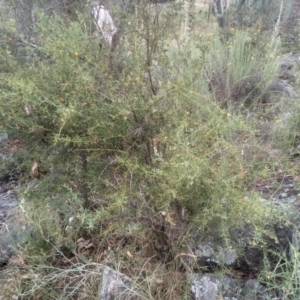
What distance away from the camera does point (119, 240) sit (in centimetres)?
217

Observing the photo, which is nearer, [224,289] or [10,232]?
[224,289]

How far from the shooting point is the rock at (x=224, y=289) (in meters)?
1.89

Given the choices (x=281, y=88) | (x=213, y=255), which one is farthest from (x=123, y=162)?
(x=281, y=88)

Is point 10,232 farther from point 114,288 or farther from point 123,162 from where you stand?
point 123,162

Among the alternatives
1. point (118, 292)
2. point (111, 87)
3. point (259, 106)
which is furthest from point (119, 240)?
point (259, 106)

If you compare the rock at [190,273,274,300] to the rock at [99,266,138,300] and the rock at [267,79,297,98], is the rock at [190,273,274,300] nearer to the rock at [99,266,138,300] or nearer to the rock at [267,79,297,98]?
the rock at [99,266,138,300]

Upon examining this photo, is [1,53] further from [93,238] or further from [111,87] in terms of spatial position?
[93,238]

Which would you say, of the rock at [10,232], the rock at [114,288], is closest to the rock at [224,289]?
the rock at [114,288]

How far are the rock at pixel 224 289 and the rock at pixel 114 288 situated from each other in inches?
12.3

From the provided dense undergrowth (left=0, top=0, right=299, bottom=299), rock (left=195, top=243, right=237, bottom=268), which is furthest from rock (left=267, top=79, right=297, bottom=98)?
rock (left=195, top=243, right=237, bottom=268)

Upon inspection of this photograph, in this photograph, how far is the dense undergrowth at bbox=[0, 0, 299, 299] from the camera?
179 centimetres

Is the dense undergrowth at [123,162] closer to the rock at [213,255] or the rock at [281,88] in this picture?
the rock at [213,255]

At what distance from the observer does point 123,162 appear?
1.77m

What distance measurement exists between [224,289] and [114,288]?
55cm
